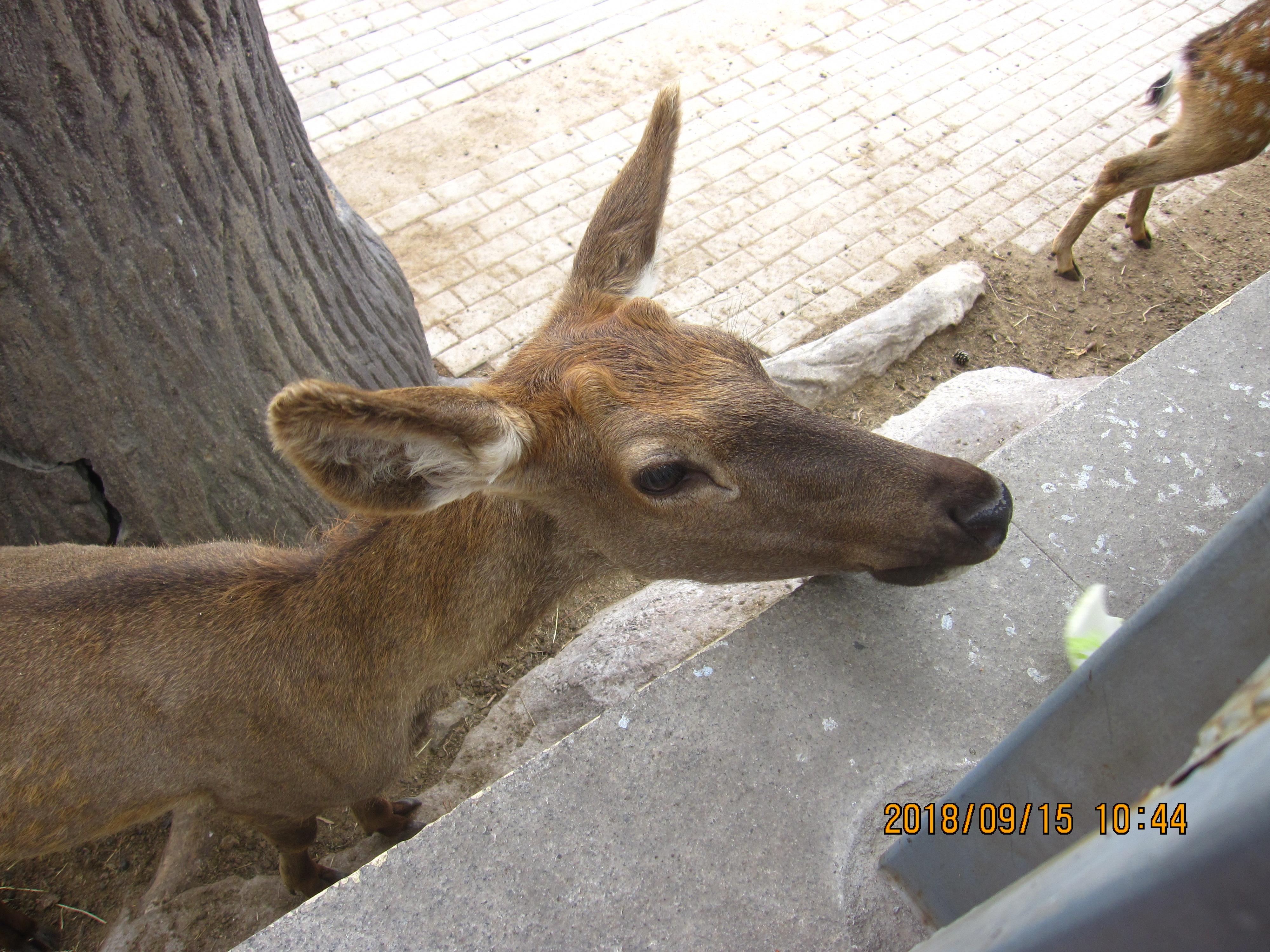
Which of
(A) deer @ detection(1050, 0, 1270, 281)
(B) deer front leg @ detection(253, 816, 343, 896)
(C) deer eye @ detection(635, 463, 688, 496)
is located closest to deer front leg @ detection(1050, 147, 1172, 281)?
(A) deer @ detection(1050, 0, 1270, 281)

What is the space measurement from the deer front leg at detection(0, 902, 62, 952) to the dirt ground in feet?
0.18

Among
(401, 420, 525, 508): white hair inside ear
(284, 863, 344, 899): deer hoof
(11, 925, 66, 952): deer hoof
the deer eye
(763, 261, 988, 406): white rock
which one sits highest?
(401, 420, 525, 508): white hair inside ear

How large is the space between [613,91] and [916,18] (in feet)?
11.7

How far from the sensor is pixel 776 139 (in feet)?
25.5

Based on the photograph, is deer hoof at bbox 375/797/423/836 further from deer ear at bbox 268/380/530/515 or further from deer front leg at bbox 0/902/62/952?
deer ear at bbox 268/380/530/515

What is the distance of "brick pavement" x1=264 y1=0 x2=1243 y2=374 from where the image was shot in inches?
262

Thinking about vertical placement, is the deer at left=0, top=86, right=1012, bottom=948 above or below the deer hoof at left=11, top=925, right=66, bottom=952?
above

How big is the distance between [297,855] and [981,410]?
150 inches

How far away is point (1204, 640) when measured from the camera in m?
1.86

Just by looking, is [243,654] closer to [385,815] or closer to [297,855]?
[297,855]

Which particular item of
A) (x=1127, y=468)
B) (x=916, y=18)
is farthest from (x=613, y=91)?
(x=1127, y=468)

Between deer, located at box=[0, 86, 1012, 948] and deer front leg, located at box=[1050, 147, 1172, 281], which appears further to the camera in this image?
deer front leg, located at box=[1050, 147, 1172, 281]

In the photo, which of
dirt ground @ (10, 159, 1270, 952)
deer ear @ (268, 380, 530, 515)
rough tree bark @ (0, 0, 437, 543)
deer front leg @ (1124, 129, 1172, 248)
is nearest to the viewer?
deer ear @ (268, 380, 530, 515)
